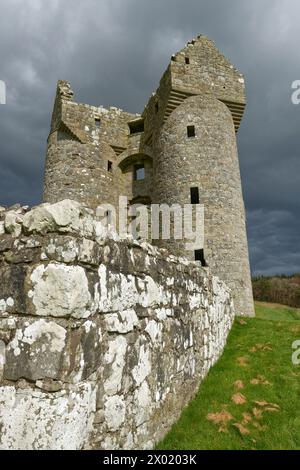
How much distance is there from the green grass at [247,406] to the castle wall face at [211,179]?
30.4ft

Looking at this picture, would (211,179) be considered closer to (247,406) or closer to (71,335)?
(247,406)

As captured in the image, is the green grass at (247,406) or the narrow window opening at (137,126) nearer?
the green grass at (247,406)

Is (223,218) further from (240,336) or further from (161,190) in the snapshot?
(240,336)

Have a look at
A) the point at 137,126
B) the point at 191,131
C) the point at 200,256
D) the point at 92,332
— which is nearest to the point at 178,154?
the point at 191,131

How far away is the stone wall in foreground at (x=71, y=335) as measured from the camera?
2.55 metres

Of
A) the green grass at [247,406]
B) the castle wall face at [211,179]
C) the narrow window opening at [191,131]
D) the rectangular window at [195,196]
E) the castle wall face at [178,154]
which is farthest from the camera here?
the narrow window opening at [191,131]

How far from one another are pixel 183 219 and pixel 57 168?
9285mm

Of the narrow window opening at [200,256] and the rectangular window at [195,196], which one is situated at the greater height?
the rectangular window at [195,196]

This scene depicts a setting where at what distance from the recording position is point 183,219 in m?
19.2

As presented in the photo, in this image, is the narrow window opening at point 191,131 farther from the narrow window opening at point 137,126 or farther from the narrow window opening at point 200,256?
the narrow window opening at point 200,256

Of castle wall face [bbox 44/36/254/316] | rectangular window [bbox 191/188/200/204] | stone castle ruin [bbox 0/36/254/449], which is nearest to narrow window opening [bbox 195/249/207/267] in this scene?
castle wall face [bbox 44/36/254/316]

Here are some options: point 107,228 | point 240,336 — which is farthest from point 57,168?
point 107,228

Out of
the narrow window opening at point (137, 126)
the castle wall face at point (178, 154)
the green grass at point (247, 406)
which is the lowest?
the green grass at point (247, 406)

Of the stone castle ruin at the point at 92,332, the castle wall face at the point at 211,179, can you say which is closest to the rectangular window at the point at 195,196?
the castle wall face at the point at 211,179
